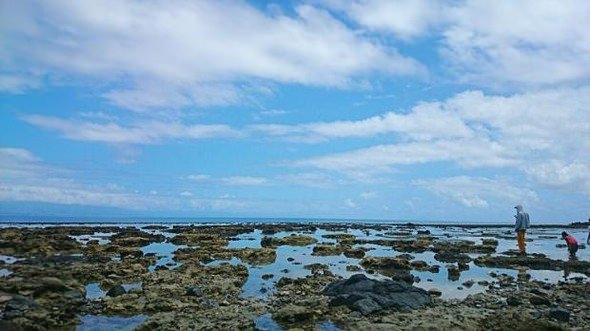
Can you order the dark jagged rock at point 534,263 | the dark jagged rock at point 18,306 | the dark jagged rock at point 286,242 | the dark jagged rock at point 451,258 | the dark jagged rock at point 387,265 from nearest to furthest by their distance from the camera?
the dark jagged rock at point 18,306, the dark jagged rock at point 387,265, the dark jagged rock at point 534,263, the dark jagged rock at point 451,258, the dark jagged rock at point 286,242

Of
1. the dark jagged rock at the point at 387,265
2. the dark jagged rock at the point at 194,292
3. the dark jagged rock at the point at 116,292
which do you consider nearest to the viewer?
the dark jagged rock at the point at 116,292

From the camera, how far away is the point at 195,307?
20.9 meters

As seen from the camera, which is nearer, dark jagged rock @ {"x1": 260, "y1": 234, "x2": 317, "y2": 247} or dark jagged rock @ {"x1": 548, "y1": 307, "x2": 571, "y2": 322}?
dark jagged rock @ {"x1": 548, "y1": 307, "x2": 571, "y2": 322}

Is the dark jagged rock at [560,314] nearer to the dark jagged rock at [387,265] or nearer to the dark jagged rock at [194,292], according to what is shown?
the dark jagged rock at [387,265]

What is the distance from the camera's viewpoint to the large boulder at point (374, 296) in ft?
65.6

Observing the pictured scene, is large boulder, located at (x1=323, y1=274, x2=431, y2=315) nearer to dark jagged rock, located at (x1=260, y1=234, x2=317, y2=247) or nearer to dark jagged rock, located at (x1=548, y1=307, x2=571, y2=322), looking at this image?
dark jagged rock, located at (x1=548, y1=307, x2=571, y2=322)

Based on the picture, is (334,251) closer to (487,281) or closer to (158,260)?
(158,260)

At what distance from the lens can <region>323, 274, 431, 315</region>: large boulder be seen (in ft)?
65.6

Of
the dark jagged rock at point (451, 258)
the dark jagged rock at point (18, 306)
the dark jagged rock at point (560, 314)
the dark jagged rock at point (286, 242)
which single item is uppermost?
the dark jagged rock at point (286, 242)

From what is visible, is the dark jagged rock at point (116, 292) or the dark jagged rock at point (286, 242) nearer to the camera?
the dark jagged rock at point (116, 292)

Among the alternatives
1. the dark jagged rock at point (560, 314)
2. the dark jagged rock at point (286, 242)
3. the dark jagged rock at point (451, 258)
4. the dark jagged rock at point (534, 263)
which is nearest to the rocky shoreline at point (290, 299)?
the dark jagged rock at point (560, 314)

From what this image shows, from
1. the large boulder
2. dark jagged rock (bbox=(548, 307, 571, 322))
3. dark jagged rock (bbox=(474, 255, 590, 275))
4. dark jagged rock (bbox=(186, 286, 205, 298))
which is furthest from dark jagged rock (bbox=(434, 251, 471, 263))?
dark jagged rock (bbox=(186, 286, 205, 298))

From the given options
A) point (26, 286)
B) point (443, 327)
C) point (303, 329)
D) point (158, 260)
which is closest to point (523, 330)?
point (443, 327)

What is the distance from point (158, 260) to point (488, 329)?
28486mm
